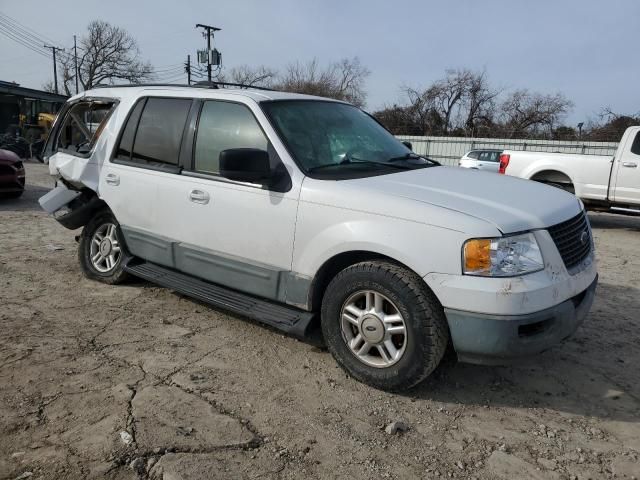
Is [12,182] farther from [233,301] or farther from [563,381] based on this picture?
[563,381]

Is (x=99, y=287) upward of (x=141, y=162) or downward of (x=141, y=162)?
downward

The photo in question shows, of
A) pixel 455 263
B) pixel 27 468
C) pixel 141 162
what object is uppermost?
pixel 141 162

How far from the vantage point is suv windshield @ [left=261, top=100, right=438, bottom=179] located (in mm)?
3764

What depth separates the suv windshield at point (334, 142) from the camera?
148 inches

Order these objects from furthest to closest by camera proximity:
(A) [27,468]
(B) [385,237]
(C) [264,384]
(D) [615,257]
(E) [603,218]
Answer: (E) [603,218]
(D) [615,257]
(C) [264,384]
(B) [385,237]
(A) [27,468]

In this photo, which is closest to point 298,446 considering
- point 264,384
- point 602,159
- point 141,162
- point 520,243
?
point 264,384

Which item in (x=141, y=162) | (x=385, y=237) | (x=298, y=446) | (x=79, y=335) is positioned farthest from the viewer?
(x=141, y=162)

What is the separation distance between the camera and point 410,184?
347cm

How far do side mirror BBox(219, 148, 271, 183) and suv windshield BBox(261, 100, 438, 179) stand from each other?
0.90 feet

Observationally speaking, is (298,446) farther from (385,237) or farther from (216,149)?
(216,149)

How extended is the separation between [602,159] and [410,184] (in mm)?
8435

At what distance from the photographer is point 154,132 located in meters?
4.65

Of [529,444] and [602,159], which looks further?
[602,159]

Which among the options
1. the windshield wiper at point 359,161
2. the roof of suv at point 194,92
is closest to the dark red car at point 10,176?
the roof of suv at point 194,92
